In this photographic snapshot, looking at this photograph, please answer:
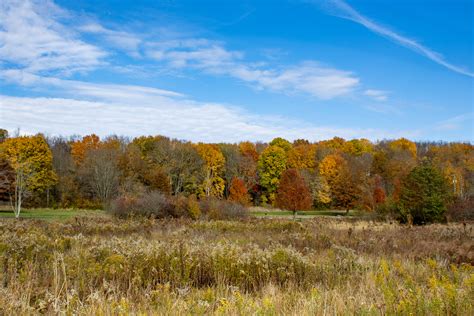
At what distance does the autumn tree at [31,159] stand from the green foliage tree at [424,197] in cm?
4069

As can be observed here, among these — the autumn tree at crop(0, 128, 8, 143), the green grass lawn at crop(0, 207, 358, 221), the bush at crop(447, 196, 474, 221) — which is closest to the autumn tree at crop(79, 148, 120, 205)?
the green grass lawn at crop(0, 207, 358, 221)

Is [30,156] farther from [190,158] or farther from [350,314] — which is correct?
[350,314]

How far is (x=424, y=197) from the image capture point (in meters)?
29.3

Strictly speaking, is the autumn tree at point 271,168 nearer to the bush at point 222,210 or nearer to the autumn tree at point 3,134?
the bush at point 222,210

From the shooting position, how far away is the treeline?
48844mm

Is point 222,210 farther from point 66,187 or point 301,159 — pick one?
point 301,159

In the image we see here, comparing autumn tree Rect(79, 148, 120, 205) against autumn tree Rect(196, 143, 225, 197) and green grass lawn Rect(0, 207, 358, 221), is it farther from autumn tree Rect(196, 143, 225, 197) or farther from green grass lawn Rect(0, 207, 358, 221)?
autumn tree Rect(196, 143, 225, 197)

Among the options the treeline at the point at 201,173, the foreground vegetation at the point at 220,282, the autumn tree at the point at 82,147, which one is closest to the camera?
the foreground vegetation at the point at 220,282

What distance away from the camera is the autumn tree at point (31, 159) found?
161ft

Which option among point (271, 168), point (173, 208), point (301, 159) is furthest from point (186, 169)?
point (173, 208)

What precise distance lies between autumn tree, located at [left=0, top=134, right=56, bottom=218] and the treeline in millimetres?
118

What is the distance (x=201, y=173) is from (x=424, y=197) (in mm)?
38760

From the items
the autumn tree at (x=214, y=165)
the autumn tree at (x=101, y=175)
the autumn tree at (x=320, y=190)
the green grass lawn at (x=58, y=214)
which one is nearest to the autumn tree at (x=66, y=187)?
the autumn tree at (x=101, y=175)

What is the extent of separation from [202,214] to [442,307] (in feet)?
87.1
